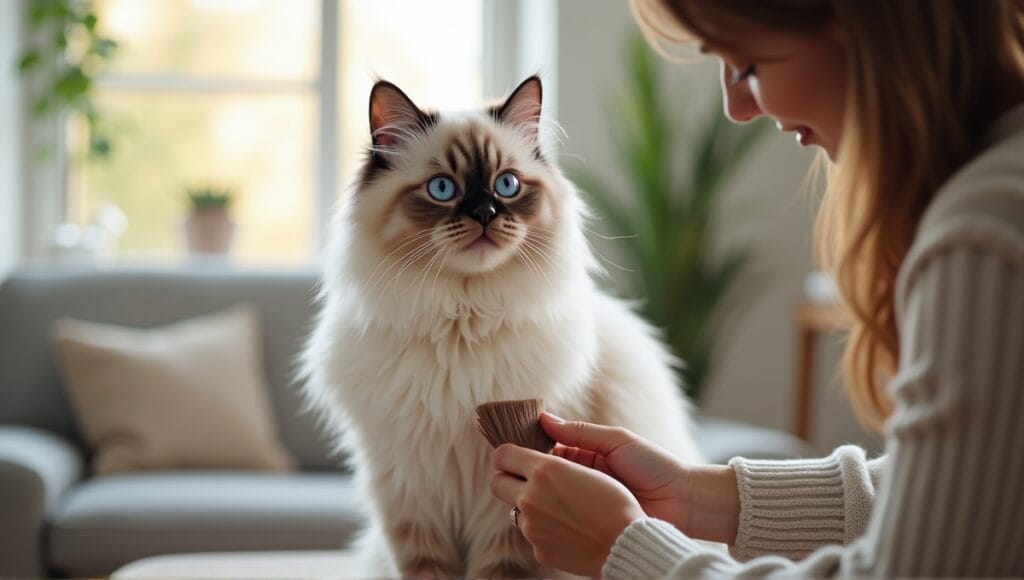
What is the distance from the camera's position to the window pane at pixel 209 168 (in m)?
3.88

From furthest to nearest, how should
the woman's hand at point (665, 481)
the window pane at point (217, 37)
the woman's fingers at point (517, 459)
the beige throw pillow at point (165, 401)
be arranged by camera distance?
1. the window pane at point (217, 37)
2. the beige throw pillow at point (165, 401)
3. the woman's hand at point (665, 481)
4. the woman's fingers at point (517, 459)

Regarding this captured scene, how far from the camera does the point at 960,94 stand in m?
0.86

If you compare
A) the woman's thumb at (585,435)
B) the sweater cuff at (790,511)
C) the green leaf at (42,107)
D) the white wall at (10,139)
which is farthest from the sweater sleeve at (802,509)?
the green leaf at (42,107)

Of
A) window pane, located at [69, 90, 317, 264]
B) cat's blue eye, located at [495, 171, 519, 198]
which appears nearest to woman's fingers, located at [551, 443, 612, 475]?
cat's blue eye, located at [495, 171, 519, 198]

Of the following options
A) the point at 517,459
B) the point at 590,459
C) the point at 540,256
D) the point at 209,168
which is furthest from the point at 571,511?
the point at 209,168

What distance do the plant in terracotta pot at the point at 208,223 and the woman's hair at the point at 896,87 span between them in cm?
291

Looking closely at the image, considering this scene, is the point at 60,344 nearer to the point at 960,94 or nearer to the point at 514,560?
the point at 514,560

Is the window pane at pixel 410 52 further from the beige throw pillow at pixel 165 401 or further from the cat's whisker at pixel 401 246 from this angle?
the cat's whisker at pixel 401 246

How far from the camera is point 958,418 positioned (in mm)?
693

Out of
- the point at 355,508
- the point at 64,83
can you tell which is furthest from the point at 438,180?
the point at 64,83

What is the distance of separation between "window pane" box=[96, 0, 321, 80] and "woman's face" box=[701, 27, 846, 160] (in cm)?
326

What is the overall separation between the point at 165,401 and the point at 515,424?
1957 mm

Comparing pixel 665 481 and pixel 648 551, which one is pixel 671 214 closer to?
pixel 665 481

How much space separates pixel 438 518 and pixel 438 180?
1.54ft
